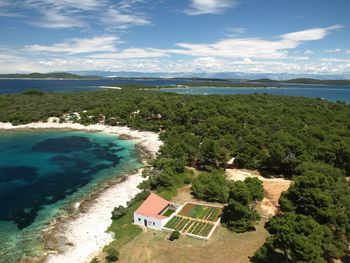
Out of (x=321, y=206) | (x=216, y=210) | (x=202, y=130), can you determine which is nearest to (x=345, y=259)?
(x=321, y=206)

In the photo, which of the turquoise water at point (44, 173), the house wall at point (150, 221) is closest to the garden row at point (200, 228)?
the house wall at point (150, 221)

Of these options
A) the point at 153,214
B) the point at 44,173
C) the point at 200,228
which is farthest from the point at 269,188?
the point at 44,173

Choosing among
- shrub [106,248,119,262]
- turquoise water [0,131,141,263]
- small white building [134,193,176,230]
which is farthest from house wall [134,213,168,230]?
turquoise water [0,131,141,263]

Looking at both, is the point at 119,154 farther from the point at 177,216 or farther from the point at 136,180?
the point at 177,216

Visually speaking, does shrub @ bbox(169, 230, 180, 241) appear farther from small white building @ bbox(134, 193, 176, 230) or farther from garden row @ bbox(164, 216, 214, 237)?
small white building @ bbox(134, 193, 176, 230)

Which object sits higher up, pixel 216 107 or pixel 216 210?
pixel 216 107

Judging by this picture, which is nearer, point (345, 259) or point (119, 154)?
point (345, 259)
